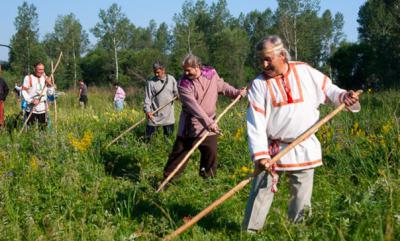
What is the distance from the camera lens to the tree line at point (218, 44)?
107 feet

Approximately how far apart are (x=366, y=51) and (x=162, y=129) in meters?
28.2

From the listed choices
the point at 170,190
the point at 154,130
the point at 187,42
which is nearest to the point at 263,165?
the point at 170,190

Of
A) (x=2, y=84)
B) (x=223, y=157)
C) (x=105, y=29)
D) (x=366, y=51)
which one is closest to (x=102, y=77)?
(x=105, y=29)

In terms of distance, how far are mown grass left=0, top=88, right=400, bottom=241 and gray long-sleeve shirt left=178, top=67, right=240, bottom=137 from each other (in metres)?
0.63

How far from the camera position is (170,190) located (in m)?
5.41

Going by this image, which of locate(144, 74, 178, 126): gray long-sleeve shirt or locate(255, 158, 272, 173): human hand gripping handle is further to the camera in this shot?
locate(144, 74, 178, 126): gray long-sleeve shirt

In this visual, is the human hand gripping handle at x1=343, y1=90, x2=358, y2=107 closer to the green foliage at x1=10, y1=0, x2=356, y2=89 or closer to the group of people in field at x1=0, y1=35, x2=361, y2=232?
the group of people in field at x1=0, y1=35, x2=361, y2=232

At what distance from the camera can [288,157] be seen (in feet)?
11.8

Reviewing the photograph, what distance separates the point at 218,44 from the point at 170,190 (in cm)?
4640

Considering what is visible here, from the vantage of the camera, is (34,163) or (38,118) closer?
(34,163)

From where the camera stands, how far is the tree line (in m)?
32.5

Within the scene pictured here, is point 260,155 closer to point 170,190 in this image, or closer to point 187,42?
point 170,190

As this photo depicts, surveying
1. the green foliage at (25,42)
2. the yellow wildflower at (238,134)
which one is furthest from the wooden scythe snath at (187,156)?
the green foliage at (25,42)

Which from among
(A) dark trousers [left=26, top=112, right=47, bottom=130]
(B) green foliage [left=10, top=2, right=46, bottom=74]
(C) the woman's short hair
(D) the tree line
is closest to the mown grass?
(A) dark trousers [left=26, top=112, right=47, bottom=130]
